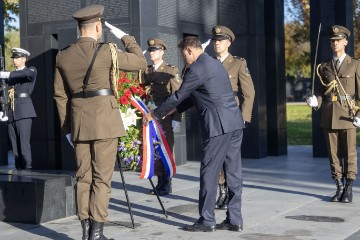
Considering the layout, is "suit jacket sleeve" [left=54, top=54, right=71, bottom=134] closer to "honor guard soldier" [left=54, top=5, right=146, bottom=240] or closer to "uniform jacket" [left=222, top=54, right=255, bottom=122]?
"honor guard soldier" [left=54, top=5, right=146, bottom=240]

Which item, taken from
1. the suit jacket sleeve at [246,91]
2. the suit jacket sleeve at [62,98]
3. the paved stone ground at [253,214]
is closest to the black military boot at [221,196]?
the paved stone ground at [253,214]

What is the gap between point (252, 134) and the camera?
15250mm

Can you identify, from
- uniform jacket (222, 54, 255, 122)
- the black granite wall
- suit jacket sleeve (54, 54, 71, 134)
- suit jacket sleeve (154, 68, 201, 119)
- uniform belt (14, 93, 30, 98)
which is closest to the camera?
suit jacket sleeve (54, 54, 71, 134)

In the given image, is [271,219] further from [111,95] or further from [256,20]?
[256,20]

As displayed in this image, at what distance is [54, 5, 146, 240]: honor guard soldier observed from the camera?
6.75 meters

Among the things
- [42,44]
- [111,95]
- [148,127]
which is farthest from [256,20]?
[111,95]

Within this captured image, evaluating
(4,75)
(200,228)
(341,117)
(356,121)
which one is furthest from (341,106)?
(4,75)

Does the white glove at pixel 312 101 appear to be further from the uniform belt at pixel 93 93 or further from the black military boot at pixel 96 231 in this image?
the black military boot at pixel 96 231

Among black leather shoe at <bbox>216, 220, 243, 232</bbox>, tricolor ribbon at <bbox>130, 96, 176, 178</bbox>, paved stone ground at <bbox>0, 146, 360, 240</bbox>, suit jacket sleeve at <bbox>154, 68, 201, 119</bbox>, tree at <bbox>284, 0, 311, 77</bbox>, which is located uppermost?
tree at <bbox>284, 0, 311, 77</bbox>

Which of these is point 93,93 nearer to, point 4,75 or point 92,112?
point 92,112

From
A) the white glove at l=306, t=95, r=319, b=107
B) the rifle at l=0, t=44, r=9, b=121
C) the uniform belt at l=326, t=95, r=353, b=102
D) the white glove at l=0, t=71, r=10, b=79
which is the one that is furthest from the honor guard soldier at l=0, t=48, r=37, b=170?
the uniform belt at l=326, t=95, r=353, b=102

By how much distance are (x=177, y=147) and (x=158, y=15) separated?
8.08 ft

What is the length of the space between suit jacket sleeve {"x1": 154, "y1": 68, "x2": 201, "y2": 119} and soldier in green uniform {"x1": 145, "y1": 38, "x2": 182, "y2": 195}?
2.49m

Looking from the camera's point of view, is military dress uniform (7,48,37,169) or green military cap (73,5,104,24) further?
military dress uniform (7,48,37,169)
